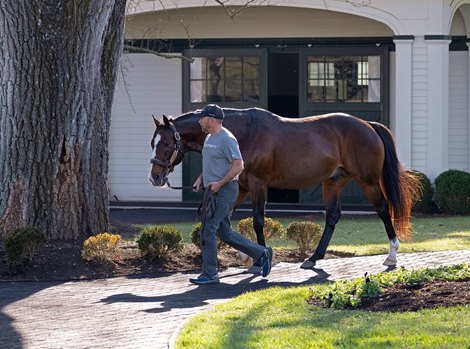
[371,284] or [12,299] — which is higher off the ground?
[371,284]

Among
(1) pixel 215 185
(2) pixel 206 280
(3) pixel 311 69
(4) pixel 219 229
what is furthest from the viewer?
(3) pixel 311 69

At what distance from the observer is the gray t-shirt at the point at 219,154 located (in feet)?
38.9

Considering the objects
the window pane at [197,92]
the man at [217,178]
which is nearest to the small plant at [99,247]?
the man at [217,178]

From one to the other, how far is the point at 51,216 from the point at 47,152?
80 centimetres

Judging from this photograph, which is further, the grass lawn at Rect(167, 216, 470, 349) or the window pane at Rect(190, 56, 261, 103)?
the window pane at Rect(190, 56, 261, 103)

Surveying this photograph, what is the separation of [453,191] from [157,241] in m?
10.1

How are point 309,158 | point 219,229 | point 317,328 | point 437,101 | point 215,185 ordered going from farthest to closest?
1. point 437,101
2. point 309,158
3. point 219,229
4. point 215,185
5. point 317,328

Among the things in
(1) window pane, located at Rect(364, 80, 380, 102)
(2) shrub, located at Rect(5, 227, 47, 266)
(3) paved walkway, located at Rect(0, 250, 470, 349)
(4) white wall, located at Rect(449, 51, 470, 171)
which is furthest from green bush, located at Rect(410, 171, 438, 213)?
(2) shrub, located at Rect(5, 227, 47, 266)

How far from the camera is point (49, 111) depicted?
13766mm

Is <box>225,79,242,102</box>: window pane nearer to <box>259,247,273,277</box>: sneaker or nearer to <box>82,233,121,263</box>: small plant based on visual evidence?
<box>82,233,121,263</box>: small plant

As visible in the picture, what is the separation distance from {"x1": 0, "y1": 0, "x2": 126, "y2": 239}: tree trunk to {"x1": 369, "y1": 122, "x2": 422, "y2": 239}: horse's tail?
3.68 m

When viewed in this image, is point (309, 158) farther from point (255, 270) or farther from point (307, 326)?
point (307, 326)

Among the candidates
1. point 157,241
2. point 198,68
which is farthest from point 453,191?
point 157,241

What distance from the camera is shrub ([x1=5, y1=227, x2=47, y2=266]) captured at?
12.5 m
